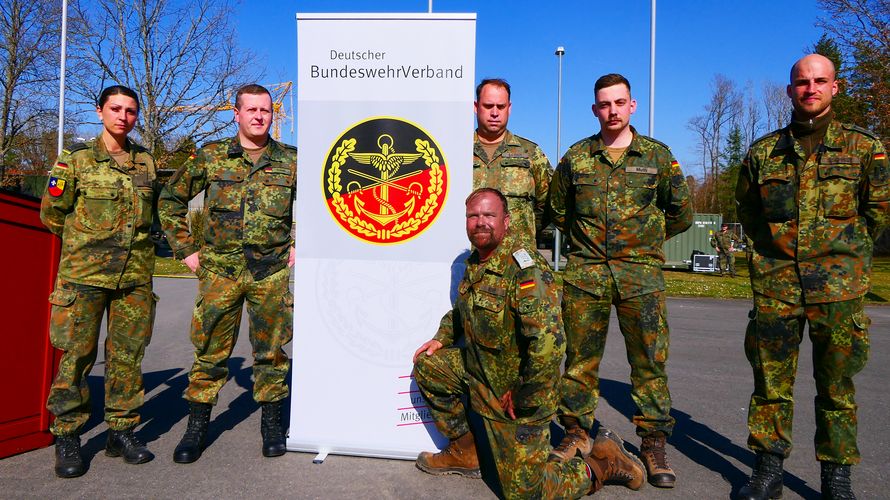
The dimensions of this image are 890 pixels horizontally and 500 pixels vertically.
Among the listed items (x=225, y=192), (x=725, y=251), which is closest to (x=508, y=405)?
(x=225, y=192)

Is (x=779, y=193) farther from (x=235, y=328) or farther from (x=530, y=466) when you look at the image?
(x=235, y=328)

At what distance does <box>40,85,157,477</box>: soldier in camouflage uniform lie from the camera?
11.6 ft

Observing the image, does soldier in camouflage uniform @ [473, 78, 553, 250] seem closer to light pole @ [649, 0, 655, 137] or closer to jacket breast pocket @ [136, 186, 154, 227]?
jacket breast pocket @ [136, 186, 154, 227]

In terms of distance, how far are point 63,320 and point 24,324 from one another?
0.38m

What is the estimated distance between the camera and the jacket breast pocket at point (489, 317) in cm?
298

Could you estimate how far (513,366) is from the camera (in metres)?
3.06

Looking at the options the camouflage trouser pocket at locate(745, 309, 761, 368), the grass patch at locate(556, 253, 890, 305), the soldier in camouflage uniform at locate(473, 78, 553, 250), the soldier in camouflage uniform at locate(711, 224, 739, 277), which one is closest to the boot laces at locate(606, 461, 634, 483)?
the camouflage trouser pocket at locate(745, 309, 761, 368)

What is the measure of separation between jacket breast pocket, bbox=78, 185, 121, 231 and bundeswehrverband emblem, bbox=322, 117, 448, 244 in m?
1.35

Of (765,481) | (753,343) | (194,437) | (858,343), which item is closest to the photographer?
(858,343)

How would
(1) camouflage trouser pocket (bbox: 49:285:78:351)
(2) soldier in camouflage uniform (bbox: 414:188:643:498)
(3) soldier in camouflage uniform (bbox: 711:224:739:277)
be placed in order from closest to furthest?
(2) soldier in camouflage uniform (bbox: 414:188:643:498)
(1) camouflage trouser pocket (bbox: 49:285:78:351)
(3) soldier in camouflage uniform (bbox: 711:224:739:277)

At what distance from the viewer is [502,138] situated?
13.0 feet

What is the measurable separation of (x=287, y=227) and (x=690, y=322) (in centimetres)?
767

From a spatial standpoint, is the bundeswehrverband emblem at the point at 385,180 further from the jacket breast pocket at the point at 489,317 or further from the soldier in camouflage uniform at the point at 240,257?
the jacket breast pocket at the point at 489,317

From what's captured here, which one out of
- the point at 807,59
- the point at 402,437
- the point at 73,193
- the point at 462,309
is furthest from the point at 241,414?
the point at 807,59
